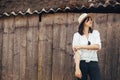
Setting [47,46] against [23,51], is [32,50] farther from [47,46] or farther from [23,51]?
[47,46]

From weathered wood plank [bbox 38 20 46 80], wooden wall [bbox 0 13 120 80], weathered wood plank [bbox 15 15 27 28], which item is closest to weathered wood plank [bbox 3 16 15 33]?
wooden wall [bbox 0 13 120 80]

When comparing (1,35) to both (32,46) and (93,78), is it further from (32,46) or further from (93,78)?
(93,78)

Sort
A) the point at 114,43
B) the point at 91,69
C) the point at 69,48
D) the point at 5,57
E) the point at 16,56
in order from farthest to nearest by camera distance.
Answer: the point at 5,57, the point at 16,56, the point at 69,48, the point at 114,43, the point at 91,69

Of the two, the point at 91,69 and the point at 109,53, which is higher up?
the point at 109,53

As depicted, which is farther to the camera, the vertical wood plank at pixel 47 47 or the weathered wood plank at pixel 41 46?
the weathered wood plank at pixel 41 46

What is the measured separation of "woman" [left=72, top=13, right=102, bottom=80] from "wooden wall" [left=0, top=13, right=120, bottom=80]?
1.42 meters

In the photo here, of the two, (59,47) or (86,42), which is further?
(59,47)

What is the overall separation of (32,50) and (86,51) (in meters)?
2.89

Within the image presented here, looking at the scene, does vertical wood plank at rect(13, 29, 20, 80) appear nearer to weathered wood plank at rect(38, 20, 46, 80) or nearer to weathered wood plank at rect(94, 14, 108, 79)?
weathered wood plank at rect(38, 20, 46, 80)

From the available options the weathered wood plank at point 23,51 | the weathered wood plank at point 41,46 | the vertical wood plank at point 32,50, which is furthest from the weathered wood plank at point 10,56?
the weathered wood plank at point 41,46

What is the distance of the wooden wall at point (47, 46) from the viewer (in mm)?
9523

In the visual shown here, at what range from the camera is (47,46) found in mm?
10422

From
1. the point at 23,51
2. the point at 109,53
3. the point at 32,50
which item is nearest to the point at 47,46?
the point at 32,50

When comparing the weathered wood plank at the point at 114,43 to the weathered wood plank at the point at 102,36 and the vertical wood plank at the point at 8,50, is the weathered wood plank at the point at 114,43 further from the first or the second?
the vertical wood plank at the point at 8,50
